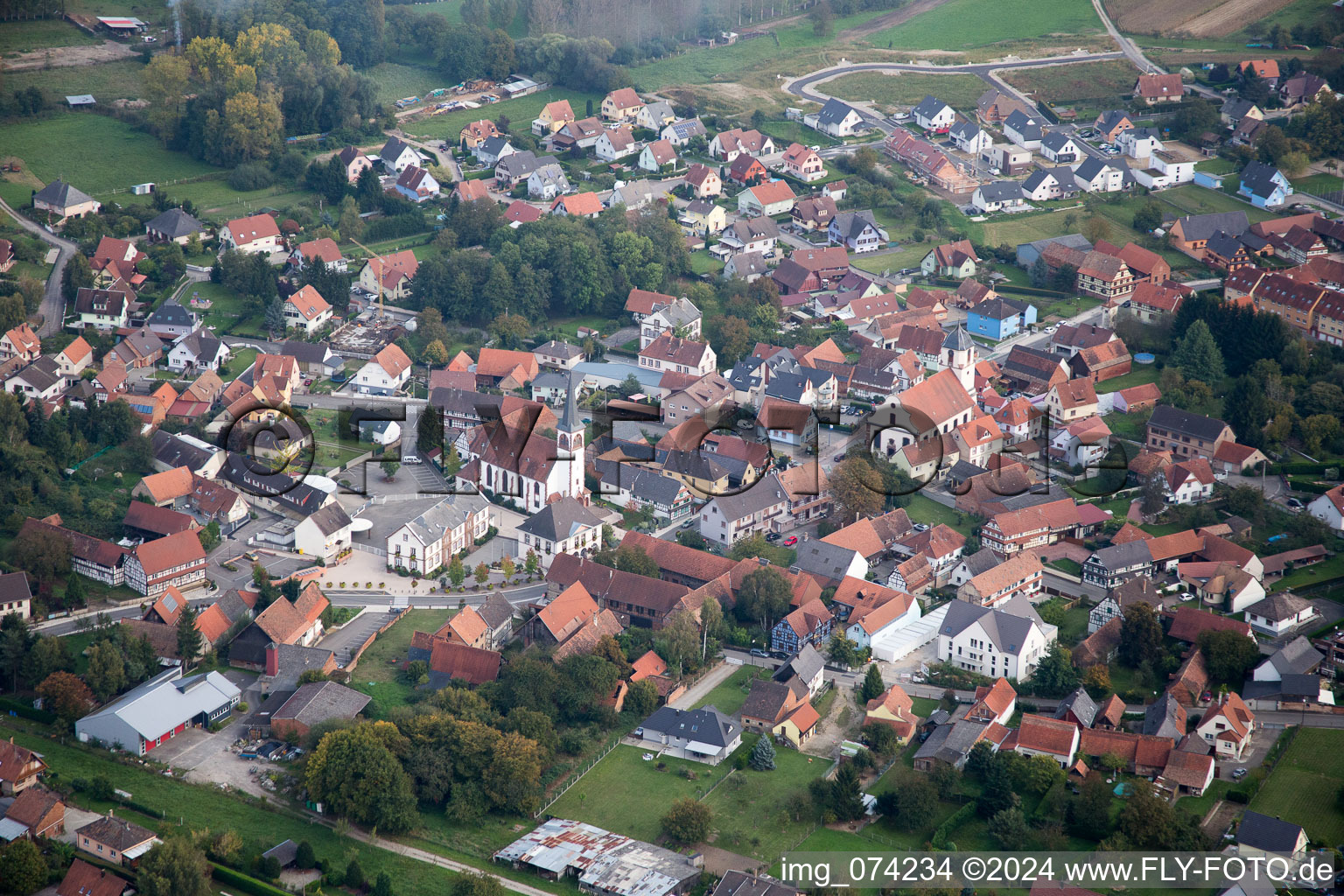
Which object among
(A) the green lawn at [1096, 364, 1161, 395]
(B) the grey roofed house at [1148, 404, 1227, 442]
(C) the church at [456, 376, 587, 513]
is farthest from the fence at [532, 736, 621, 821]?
(A) the green lawn at [1096, 364, 1161, 395]

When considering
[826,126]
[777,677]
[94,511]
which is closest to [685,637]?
[777,677]

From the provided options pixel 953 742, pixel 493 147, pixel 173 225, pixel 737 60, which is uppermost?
pixel 737 60

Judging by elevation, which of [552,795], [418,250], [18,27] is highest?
[18,27]

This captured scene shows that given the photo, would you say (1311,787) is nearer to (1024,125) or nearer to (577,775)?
(577,775)

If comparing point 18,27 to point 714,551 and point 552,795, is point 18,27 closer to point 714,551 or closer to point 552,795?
point 714,551

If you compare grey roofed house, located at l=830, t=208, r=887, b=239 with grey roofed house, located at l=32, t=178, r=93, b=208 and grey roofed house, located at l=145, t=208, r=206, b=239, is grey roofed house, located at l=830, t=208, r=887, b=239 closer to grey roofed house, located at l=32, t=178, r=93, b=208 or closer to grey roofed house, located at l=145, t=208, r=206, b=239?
grey roofed house, located at l=145, t=208, r=206, b=239

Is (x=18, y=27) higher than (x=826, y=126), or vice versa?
(x=18, y=27)

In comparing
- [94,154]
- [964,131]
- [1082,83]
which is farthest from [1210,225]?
[94,154]
